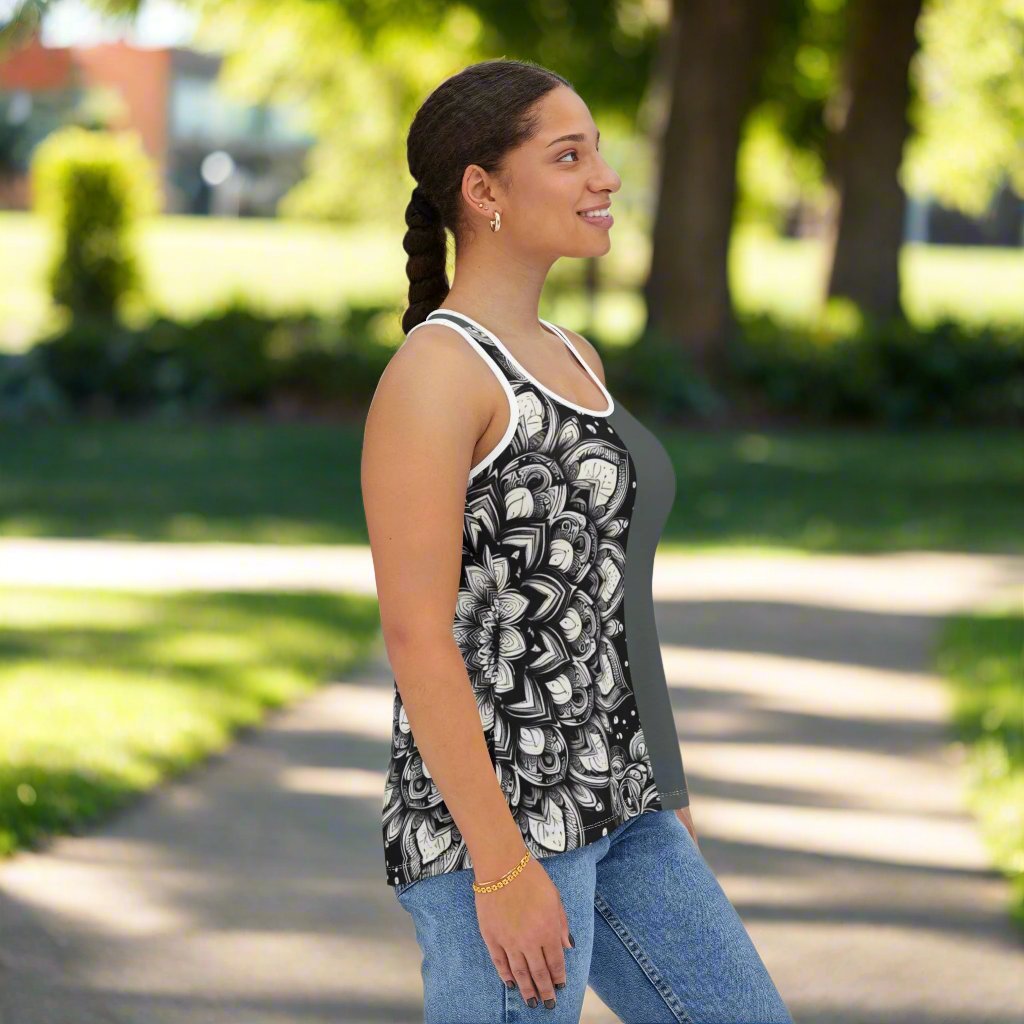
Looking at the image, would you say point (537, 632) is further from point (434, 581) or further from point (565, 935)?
point (565, 935)

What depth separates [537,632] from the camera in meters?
2.19

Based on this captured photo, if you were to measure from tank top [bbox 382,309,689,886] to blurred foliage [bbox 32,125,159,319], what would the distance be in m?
22.3

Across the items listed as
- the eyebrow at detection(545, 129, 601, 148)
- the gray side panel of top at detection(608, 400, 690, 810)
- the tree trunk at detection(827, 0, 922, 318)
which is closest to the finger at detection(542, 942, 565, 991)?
the gray side panel of top at detection(608, 400, 690, 810)

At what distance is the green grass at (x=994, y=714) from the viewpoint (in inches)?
206

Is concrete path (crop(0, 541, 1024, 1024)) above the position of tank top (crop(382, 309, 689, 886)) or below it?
below

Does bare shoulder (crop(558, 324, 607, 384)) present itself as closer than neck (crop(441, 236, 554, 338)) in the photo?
No

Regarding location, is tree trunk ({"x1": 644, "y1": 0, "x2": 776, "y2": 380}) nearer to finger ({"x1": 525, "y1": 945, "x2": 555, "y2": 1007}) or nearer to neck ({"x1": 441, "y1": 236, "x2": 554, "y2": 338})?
neck ({"x1": 441, "y1": 236, "x2": 554, "y2": 338})

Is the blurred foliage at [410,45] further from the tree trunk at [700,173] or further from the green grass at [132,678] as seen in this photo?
the green grass at [132,678]

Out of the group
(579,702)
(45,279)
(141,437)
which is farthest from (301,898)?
(45,279)

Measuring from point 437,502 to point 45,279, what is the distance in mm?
23752

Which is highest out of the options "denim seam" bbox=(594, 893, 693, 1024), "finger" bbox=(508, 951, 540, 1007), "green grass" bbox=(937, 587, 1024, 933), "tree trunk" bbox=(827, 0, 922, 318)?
"tree trunk" bbox=(827, 0, 922, 318)

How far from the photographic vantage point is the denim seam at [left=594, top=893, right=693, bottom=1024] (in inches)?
90.0

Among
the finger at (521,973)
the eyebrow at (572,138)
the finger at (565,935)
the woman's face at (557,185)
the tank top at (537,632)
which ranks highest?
the eyebrow at (572,138)

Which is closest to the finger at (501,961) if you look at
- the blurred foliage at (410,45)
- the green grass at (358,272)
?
the green grass at (358,272)
